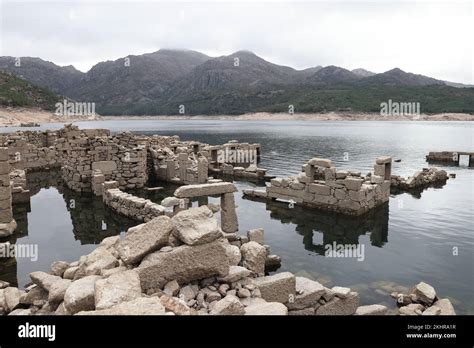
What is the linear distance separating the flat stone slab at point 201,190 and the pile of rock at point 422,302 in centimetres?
633

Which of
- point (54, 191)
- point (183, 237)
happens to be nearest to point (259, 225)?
point (183, 237)

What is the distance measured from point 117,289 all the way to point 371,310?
19.9 feet

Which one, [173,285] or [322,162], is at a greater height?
[322,162]

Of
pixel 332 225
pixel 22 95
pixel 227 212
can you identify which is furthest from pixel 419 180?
pixel 22 95

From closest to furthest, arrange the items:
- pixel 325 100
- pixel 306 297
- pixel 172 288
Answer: pixel 172 288 < pixel 306 297 < pixel 325 100

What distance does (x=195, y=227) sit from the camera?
7.78 meters

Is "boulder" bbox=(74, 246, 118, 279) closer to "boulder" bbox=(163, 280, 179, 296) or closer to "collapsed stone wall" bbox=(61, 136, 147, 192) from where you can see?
"boulder" bbox=(163, 280, 179, 296)

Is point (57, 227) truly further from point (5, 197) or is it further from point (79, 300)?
point (79, 300)

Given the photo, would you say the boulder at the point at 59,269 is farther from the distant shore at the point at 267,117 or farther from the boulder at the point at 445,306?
the distant shore at the point at 267,117

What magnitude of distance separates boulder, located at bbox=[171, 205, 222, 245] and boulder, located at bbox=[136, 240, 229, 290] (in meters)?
0.15

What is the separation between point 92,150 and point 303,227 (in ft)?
43.8

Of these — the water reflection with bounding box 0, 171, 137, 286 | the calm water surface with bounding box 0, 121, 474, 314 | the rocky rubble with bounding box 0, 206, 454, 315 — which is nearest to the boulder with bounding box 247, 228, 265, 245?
the calm water surface with bounding box 0, 121, 474, 314

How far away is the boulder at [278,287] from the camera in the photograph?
28.7 feet

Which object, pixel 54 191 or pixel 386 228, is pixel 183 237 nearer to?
pixel 386 228
